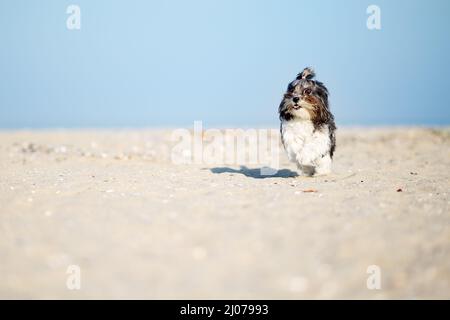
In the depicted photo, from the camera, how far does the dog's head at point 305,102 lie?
8.55 metres

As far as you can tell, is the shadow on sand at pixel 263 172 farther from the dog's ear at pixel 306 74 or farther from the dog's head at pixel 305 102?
the dog's ear at pixel 306 74

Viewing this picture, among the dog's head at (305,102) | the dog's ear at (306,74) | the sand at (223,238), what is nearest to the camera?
the sand at (223,238)

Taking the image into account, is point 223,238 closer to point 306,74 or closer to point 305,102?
point 305,102

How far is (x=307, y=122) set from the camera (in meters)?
8.80

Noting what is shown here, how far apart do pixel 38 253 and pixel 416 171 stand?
7.80m

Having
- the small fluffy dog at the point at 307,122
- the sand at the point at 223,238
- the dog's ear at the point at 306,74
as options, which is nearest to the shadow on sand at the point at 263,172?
the small fluffy dog at the point at 307,122

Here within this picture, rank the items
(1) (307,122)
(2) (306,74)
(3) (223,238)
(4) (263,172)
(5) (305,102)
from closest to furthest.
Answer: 1. (3) (223,238)
2. (5) (305,102)
3. (1) (307,122)
4. (2) (306,74)
5. (4) (263,172)

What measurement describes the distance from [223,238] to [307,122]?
13.3 ft

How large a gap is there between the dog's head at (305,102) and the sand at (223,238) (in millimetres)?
1121

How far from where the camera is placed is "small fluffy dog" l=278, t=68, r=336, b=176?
8609 mm

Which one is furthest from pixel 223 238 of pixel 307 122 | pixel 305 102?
pixel 307 122

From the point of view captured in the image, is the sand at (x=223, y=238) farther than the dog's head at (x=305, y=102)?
No

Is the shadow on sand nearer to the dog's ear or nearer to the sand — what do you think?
the sand

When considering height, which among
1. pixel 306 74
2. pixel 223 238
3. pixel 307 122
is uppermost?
pixel 306 74
